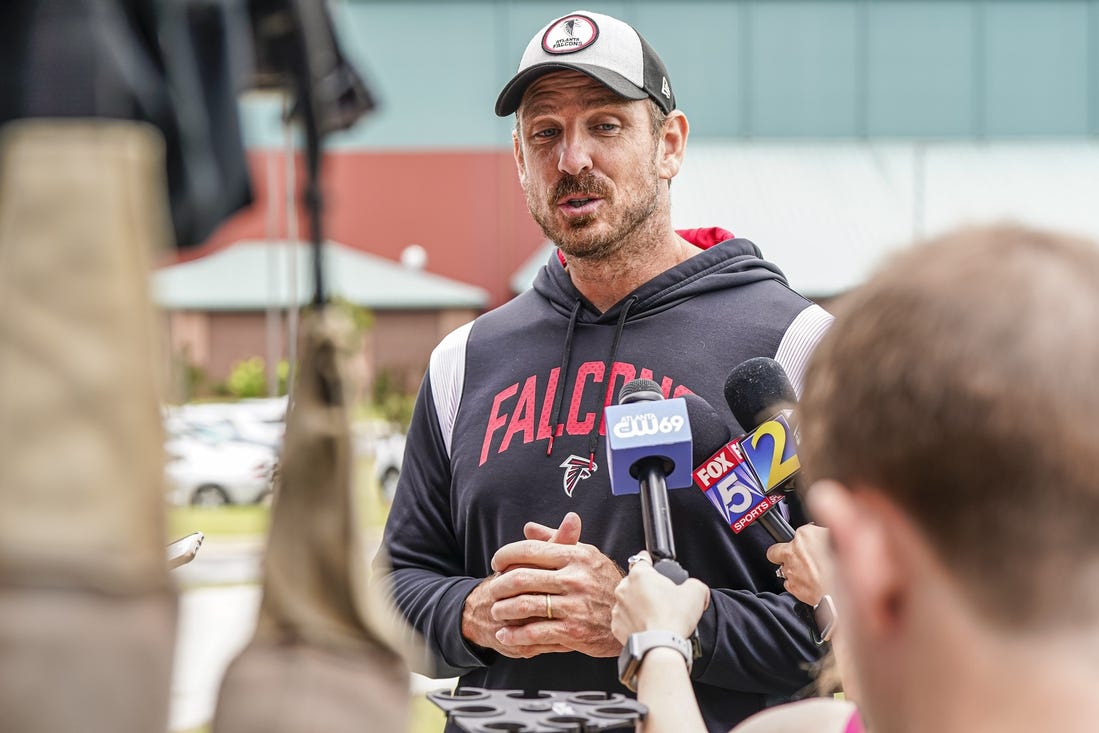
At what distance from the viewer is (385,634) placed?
97 cm

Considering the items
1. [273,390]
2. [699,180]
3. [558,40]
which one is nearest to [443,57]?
[699,180]

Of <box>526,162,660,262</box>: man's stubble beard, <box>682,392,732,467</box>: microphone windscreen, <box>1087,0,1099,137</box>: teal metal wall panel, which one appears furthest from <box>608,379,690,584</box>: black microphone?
<box>1087,0,1099,137</box>: teal metal wall panel

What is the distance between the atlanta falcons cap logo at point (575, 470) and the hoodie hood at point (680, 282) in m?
0.36

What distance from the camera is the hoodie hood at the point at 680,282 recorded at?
9.57 ft

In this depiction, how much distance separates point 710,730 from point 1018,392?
69.9 inches

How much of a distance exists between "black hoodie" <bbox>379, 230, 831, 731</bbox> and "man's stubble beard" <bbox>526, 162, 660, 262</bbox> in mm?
133

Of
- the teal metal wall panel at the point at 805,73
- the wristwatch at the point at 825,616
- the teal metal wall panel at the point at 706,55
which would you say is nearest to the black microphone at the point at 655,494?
the wristwatch at the point at 825,616

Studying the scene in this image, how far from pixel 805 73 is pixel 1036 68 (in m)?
6.75

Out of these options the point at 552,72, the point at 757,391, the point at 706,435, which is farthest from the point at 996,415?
the point at 552,72

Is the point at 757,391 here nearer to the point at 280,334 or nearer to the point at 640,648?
the point at 640,648

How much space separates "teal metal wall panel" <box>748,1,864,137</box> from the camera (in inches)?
1459

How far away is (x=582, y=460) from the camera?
2.78m

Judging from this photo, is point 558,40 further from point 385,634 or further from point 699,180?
point 699,180

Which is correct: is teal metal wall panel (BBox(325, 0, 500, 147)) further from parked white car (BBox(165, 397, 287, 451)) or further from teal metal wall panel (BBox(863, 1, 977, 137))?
parked white car (BBox(165, 397, 287, 451))
